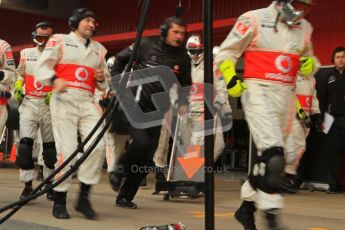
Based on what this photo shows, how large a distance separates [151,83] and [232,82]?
2078 mm

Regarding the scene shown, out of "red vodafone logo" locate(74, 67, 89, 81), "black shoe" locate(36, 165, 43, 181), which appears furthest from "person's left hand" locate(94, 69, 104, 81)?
"black shoe" locate(36, 165, 43, 181)

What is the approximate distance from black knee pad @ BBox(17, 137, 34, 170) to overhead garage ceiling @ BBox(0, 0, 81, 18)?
7.83 metres

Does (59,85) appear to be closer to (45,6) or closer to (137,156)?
(137,156)

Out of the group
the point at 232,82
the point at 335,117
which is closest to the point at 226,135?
the point at 335,117

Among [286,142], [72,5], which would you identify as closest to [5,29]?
[72,5]

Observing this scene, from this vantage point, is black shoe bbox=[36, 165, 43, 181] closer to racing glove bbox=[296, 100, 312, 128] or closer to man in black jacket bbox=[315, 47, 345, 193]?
racing glove bbox=[296, 100, 312, 128]

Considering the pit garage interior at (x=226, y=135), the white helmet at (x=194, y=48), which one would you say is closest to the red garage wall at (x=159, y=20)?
the pit garage interior at (x=226, y=135)

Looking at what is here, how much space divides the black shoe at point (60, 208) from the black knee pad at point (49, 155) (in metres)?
1.42

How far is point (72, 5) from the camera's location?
1540 centimetres

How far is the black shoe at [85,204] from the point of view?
5.54m

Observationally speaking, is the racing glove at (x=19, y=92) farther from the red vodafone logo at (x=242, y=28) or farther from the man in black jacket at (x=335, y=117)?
the man in black jacket at (x=335, y=117)

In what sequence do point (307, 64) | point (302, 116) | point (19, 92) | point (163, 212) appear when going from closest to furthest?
point (307, 64) → point (163, 212) → point (19, 92) → point (302, 116)

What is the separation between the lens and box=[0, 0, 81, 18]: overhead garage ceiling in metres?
14.4

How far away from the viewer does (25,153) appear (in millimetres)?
7129
